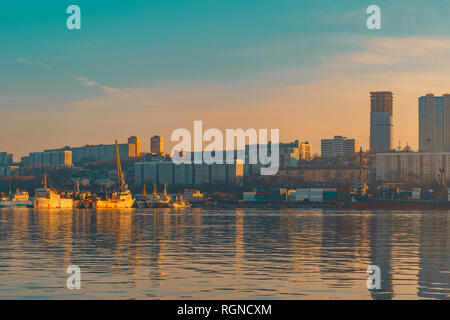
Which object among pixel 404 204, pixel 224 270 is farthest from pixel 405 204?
pixel 224 270

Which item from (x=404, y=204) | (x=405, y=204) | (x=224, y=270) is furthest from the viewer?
(x=404, y=204)

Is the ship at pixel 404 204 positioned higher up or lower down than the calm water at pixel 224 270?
lower down

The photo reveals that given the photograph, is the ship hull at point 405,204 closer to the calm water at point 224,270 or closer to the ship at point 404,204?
the ship at point 404,204

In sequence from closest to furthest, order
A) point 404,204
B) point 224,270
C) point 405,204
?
point 224,270
point 405,204
point 404,204

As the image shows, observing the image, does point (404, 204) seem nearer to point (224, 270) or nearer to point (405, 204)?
point (405, 204)

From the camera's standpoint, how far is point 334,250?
3700 centimetres

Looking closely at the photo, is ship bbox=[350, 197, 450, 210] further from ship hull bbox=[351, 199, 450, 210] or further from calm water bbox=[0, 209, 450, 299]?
calm water bbox=[0, 209, 450, 299]

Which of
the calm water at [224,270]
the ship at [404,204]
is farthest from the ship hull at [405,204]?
the calm water at [224,270]

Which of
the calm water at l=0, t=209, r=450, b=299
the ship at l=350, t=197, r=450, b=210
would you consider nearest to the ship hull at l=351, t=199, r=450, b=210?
the ship at l=350, t=197, r=450, b=210

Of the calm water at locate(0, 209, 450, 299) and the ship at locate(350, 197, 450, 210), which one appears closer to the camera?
the calm water at locate(0, 209, 450, 299)

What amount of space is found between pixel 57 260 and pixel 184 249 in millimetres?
8957

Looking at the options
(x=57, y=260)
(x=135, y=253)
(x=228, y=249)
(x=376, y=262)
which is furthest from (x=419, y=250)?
(x=57, y=260)

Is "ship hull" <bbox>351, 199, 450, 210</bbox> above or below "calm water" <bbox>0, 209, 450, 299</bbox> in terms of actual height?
below
